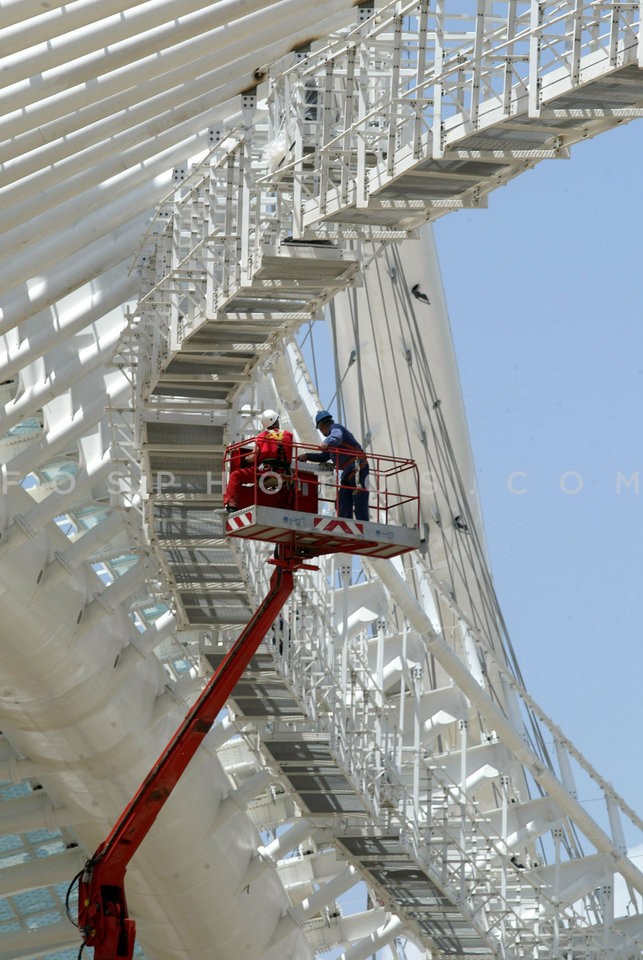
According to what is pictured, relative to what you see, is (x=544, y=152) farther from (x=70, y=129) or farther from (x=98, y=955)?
(x=98, y=955)

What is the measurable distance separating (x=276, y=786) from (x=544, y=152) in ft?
92.7

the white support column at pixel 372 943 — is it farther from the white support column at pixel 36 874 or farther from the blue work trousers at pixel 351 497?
the blue work trousers at pixel 351 497

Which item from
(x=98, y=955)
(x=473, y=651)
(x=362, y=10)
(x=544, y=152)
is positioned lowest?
(x=98, y=955)

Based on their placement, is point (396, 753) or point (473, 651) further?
point (473, 651)

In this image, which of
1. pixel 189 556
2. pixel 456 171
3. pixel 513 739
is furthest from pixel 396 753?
pixel 456 171

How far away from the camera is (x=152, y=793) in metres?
24.9

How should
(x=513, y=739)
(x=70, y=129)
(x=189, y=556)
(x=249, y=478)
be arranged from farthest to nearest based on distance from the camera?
(x=513, y=739) < (x=189, y=556) < (x=249, y=478) < (x=70, y=129)

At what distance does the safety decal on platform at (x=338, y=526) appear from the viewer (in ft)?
78.6

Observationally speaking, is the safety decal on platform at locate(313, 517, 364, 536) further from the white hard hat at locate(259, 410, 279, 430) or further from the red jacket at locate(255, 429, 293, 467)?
the white hard hat at locate(259, 410, 279, 430)

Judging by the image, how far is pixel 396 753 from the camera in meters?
37.5

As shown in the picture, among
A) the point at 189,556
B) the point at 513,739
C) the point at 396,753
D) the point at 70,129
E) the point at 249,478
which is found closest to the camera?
the point at 70,129

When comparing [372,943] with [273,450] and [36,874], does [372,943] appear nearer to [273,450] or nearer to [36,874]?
[36,874]

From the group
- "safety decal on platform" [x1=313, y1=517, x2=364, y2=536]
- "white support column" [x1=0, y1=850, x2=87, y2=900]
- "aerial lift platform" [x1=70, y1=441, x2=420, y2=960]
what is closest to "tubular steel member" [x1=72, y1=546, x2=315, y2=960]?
"aerial lift platform" [x1=70, y1=441, x2=420, y2=960]

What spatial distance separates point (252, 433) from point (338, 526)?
25.4 feet
